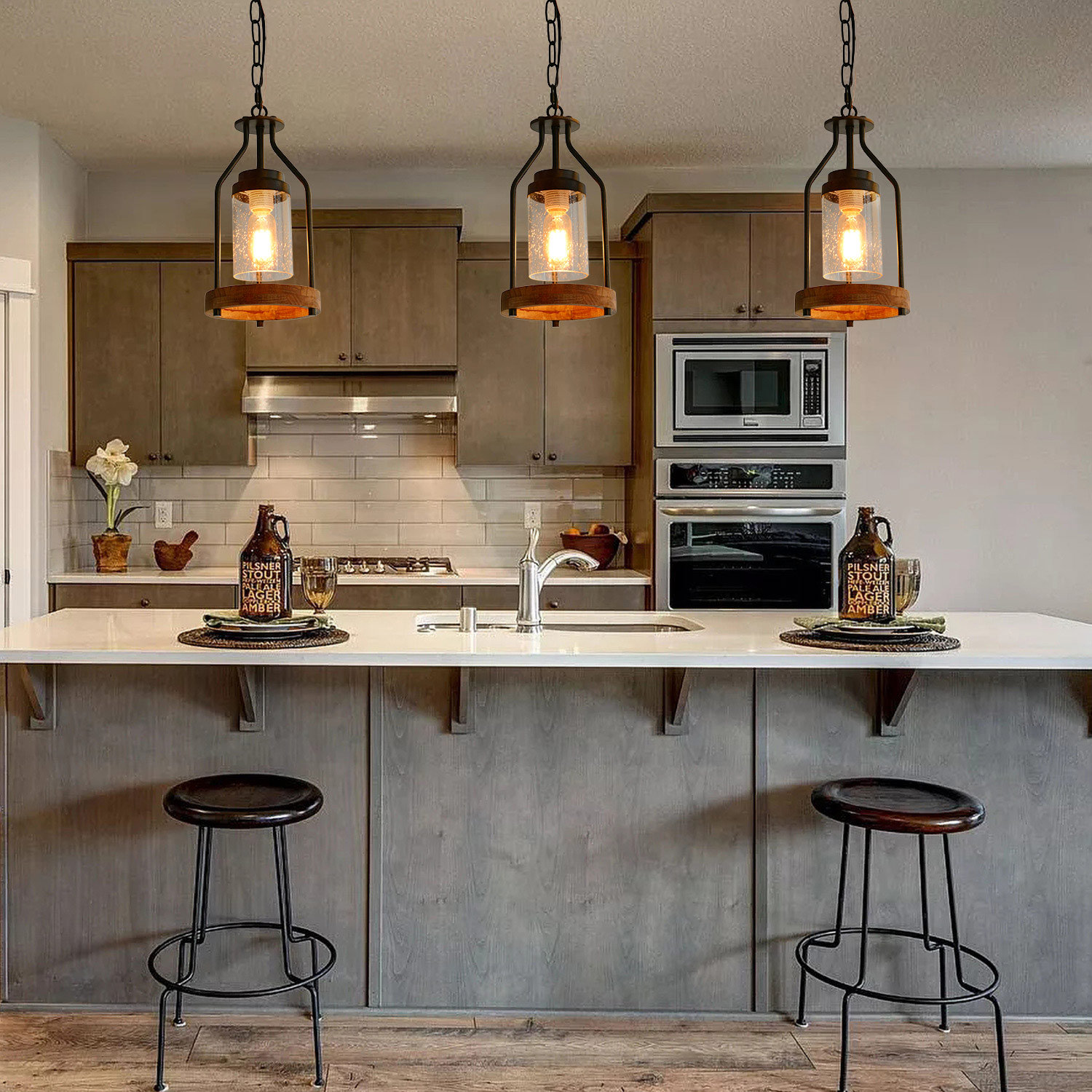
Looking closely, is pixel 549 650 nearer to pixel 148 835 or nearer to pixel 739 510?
pixel 148 835

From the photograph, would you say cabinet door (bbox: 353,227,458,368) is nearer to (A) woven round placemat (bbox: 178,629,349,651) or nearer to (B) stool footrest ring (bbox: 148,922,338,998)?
(A) woven round placemat (bbox: 178,629,349,651)

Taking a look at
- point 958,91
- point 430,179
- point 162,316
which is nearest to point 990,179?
point 958,91

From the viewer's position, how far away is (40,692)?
2598mm

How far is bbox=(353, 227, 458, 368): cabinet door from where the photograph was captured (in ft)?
15.1

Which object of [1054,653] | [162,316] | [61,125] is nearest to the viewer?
[1054,653]

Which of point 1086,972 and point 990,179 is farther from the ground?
point 990,179

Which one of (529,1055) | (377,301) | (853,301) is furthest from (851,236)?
(377,301)

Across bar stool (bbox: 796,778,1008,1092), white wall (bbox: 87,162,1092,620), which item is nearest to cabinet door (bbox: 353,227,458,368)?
white wall (bbox: 87,162,1092,620)

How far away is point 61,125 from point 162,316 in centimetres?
81

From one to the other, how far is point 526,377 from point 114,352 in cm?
175

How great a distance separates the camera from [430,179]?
16.0 ft

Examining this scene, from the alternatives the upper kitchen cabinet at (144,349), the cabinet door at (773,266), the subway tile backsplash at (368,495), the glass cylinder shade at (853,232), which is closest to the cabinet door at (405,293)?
the subway tile backsplash at (368,495)

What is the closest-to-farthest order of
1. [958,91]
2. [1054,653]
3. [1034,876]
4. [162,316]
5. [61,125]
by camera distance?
[1054,653], [1034,876], [958,91], [61,125], [162,316]

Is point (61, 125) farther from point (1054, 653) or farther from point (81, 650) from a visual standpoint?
point (1054, 653)
